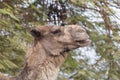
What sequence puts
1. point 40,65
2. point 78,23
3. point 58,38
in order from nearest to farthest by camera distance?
point 40,65, point 58,38, point 78,23

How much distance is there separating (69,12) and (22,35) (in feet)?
4.77

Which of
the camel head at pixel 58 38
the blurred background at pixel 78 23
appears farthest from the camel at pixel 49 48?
the blurred background at pixel 78 23

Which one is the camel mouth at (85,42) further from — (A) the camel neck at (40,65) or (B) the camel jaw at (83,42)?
(A) the camel neck at (40,65)

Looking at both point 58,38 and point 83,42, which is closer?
point 83,42

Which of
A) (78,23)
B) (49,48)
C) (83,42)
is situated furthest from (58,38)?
(78,23)

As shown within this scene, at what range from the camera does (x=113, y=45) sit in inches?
273

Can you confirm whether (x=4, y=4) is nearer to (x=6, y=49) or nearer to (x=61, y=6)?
(x=6, y=49)

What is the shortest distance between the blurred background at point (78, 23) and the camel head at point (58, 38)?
2.06 m

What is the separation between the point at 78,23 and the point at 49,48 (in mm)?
3441

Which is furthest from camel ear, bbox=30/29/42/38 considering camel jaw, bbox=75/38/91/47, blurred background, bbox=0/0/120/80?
blurred background, bbox=0/0/120/80

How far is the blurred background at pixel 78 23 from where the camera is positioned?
20.0ft

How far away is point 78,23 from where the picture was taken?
722cm

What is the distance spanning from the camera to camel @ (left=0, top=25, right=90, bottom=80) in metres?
3.75

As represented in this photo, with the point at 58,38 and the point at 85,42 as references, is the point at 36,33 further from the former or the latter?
the point at 85,42
